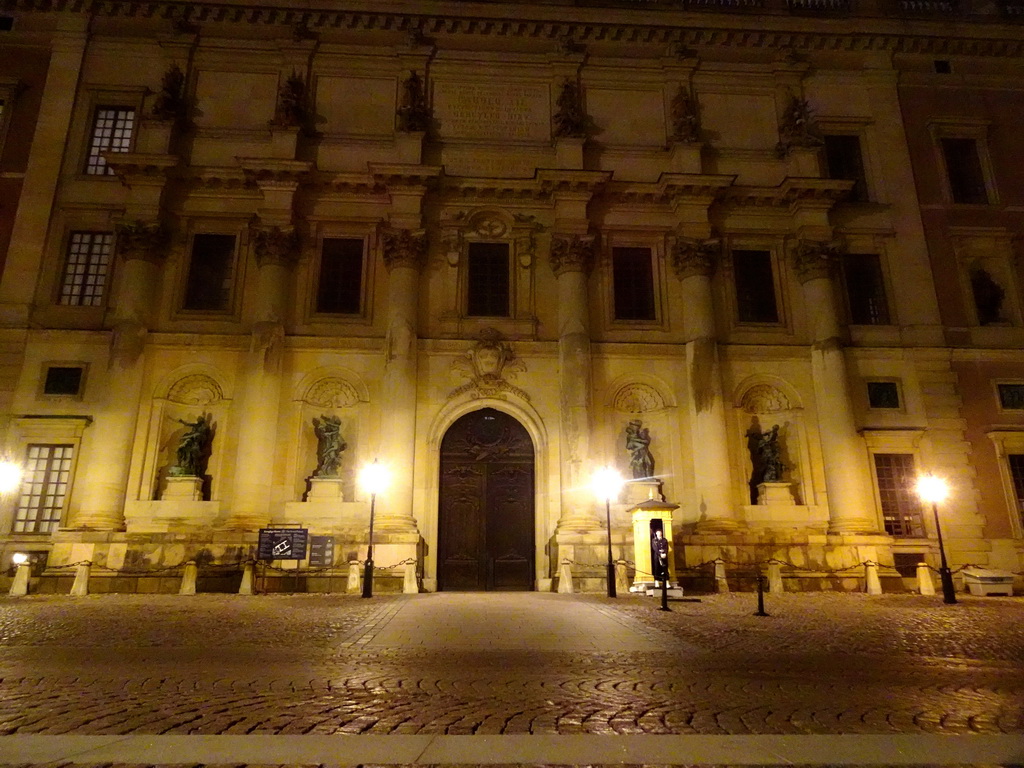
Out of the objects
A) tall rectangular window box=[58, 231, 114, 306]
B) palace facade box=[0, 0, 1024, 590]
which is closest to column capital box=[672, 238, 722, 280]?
palace facade box=[0, 0, 1024, 590]

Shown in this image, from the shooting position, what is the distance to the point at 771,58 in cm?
2631

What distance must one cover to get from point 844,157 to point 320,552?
24.8m

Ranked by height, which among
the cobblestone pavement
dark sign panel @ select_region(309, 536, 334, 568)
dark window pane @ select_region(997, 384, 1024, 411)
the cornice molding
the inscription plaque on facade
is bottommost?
the cobblestone pavement

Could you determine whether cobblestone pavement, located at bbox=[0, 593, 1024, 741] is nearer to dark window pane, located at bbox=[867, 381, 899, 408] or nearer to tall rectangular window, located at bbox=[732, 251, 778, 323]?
dark window pane, located at bbox=[867, 381, 899, 408]

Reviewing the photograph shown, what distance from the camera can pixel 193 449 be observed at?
2052 centimetres

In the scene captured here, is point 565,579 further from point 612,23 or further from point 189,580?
point 612,23

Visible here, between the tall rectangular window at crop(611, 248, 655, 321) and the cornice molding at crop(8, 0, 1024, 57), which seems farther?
the cornice molding at crop(8, 0, 1024, 57)

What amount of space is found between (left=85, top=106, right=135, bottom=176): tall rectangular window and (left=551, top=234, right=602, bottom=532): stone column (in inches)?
652

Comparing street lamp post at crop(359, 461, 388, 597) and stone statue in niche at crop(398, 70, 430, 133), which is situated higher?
stone statue in niche at crop(398, 70, 430, 133)

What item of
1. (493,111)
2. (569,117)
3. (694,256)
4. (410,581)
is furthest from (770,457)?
(493,111)

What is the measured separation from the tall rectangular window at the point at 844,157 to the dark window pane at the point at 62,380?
2847 cm

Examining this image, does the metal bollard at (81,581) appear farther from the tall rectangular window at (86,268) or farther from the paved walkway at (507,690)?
the tall rectangular window at (86,268)

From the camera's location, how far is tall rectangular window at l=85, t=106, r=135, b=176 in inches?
936

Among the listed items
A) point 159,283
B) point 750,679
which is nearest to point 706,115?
point 159,283
